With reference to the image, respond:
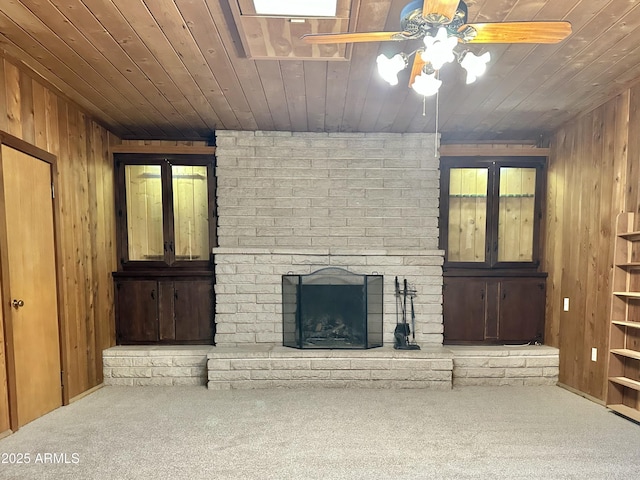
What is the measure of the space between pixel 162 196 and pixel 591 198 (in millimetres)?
4085

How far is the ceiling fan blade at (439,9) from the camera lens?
1.34 meters

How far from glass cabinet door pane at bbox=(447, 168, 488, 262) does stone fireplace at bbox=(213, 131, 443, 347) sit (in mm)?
281

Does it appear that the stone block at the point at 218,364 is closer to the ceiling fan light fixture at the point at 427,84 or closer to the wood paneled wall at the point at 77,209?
the wood paneled wall at the point at 77,209

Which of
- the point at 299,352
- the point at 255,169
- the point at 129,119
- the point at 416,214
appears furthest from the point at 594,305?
the point at 129,119

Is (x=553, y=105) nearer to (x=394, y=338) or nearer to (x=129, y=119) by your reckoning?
(x=394, y=338)

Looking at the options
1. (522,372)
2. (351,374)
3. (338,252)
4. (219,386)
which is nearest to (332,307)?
(338,252)

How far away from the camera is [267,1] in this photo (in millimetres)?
1676

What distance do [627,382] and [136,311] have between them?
4.33 m

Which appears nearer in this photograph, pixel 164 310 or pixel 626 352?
pixel 626 352

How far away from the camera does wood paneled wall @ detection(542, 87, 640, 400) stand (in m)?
2.77

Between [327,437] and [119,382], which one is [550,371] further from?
[119,382]

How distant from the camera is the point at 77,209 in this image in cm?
314

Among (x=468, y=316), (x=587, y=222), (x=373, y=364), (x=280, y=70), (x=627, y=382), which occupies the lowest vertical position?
(x=373, y=364)

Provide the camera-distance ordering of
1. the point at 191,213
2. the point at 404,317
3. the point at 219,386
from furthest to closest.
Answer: the point at 191,213 < the point at 404,317 < the point at 219,386
